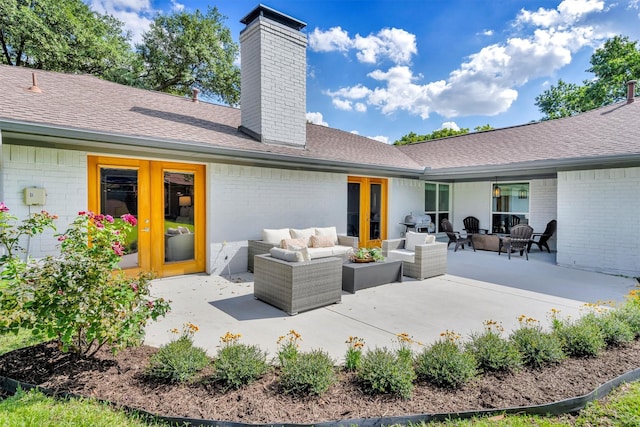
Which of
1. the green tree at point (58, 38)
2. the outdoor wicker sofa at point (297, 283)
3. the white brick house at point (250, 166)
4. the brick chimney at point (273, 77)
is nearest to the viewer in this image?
the outdoor wicker sofa at point (297, 283)

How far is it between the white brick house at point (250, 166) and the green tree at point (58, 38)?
29.3ft

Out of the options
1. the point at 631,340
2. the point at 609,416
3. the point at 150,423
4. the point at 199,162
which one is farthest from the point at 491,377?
the point at 199,162

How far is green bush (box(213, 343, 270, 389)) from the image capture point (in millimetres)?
2553

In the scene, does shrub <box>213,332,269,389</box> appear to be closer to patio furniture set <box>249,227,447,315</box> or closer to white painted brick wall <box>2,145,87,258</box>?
patio furniture set <box>249,227,447,315</box>

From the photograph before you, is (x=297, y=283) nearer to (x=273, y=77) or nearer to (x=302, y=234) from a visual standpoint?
(x=302, y=234)

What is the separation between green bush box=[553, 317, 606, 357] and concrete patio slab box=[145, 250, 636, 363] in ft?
2.76

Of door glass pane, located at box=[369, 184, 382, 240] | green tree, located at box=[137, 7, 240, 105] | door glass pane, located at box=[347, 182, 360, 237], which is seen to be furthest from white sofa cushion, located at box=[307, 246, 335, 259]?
green tree, located at box=[137, 7, 240, 105]

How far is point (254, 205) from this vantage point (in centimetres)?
744

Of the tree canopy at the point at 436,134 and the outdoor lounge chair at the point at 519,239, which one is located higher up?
the tree canopy at the point at 436,134

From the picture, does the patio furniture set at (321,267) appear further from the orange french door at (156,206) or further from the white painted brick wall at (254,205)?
the orange french door at (156,206)

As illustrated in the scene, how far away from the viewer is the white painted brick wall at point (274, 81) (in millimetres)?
8062

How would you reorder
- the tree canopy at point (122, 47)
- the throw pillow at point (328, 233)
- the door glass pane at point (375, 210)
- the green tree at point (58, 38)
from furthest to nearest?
the tree canopy at point (122, 47) < the green tree at point (58, 38) < the door glass pane at point (375, 210) < the throw pillow at point (328, 233)

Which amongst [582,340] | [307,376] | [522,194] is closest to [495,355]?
[582,340]

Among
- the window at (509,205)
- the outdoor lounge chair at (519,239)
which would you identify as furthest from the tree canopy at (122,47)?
the outdoor lounge chair at (519,239)
